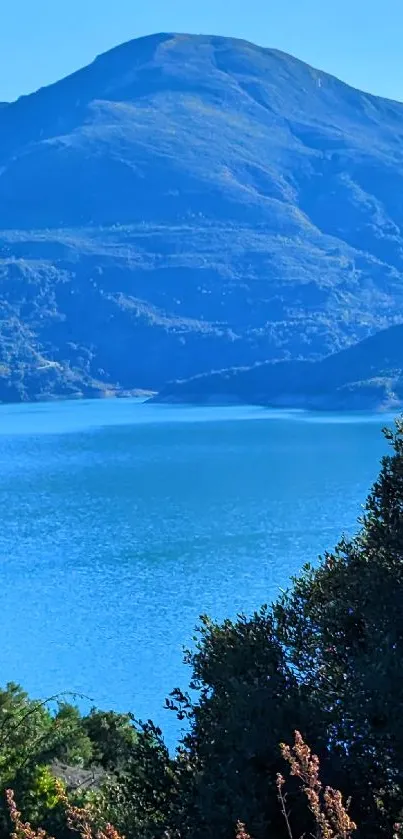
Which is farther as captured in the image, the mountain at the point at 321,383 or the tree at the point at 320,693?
the mountain at the point at 321,383

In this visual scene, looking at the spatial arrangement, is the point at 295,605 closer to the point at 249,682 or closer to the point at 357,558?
the point at 357,558

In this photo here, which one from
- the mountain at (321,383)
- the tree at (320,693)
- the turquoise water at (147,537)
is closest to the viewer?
the tree at (320,693)

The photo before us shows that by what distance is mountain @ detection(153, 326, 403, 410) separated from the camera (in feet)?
445

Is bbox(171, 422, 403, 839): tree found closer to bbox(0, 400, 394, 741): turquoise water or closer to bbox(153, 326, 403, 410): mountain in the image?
bbox(0, 400, 394, 741): turquoise water

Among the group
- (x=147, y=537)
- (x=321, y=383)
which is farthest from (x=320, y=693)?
(x=321, y=383)

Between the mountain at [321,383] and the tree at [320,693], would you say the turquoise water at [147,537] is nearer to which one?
the tree at [320,693]

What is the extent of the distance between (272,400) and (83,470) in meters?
81.0

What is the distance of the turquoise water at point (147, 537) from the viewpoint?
32.0 metres

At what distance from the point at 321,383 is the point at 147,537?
102 m

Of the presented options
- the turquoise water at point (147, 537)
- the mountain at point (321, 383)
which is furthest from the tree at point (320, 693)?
the mountain at point (321, 383)

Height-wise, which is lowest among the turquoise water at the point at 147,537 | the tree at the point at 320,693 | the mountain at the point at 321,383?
the tree at the point at 320,693

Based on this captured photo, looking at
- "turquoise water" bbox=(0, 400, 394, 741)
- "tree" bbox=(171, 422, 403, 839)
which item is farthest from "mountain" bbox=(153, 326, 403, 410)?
→ "tree" bbox=(171, 422, 403, 839)

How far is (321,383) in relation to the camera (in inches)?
5901

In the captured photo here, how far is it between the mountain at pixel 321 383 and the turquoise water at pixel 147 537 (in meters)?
32.2
